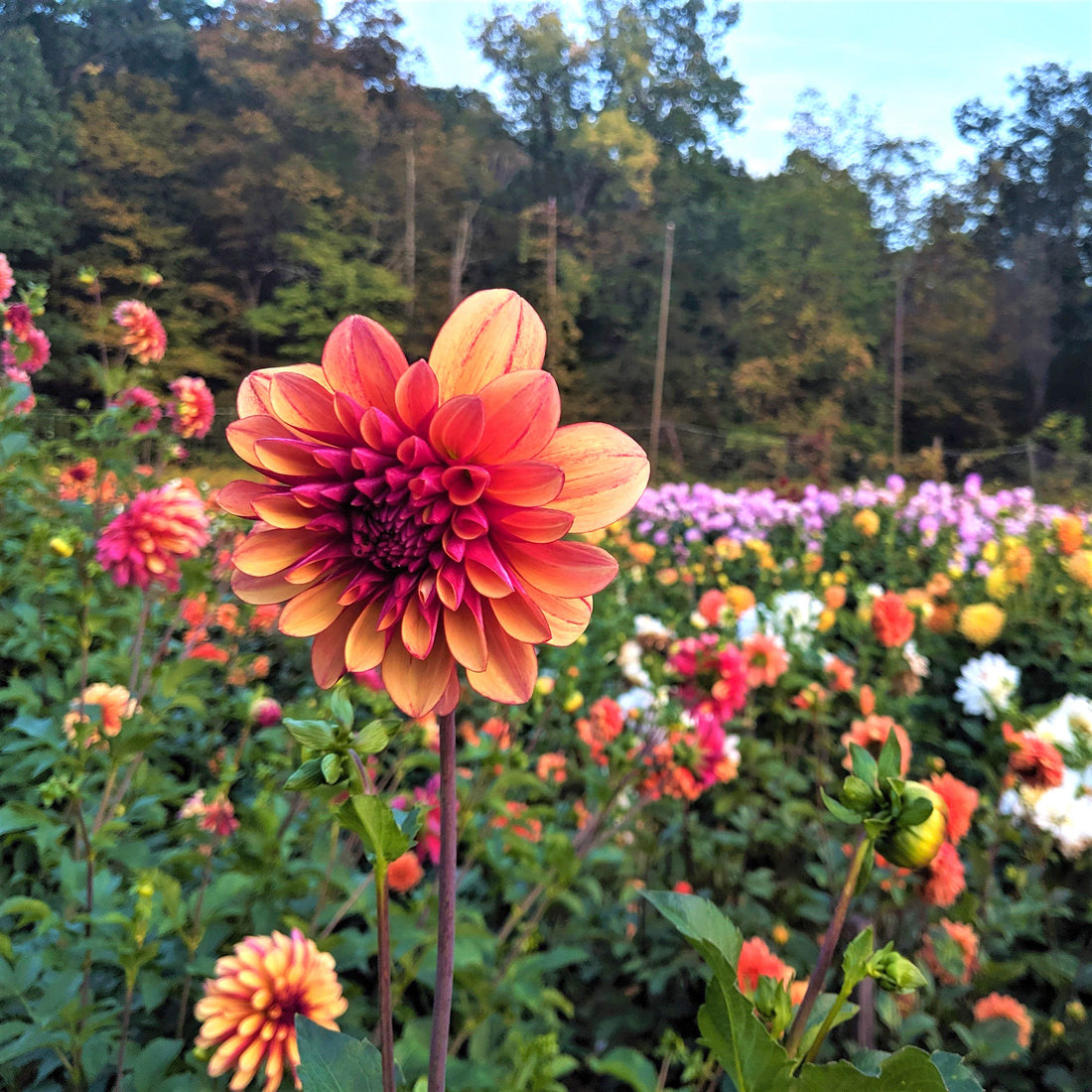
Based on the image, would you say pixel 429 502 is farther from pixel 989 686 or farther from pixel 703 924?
pixel 989 686

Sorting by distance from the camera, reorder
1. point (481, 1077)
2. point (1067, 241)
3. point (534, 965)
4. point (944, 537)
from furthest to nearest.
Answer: point (1067, 241)
point (944, 537)
point (534, 965)
point (481, 1077)

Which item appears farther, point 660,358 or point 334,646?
point 660,358

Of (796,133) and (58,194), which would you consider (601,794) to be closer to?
(58,194)

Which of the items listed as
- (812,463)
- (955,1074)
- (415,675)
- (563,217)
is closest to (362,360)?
(415,675)

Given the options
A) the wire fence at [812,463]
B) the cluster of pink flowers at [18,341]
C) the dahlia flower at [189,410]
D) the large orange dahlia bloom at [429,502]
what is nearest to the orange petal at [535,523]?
the large orange dahlia bloom at [429,502]

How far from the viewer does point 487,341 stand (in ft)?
1.03

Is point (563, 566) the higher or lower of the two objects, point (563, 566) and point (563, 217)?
the lower

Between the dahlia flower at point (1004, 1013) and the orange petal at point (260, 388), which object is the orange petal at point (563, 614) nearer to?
the orange petal at point (260, 388)

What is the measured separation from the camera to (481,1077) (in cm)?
67

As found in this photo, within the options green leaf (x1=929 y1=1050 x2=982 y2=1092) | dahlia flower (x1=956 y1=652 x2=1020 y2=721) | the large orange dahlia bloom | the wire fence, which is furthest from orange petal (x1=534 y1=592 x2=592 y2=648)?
the wire fence

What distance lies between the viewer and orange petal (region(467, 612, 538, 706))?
0.31 metres

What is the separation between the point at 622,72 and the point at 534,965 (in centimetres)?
2047

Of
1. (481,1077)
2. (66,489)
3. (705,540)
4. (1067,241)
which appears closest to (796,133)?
(1067,241)

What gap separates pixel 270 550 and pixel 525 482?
4.3 inches
